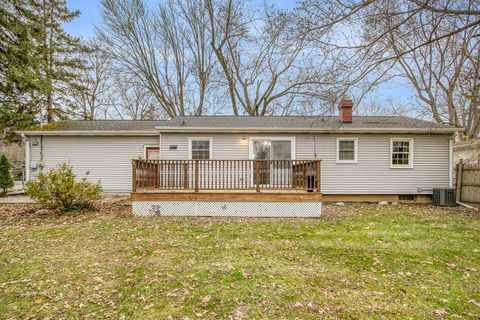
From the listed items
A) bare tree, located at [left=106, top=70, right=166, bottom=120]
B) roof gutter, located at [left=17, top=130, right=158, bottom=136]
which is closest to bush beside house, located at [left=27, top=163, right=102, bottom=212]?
roof gutter, located at [left=17, top=130, right=158, bottom=136]

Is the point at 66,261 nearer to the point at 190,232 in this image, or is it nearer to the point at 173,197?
the point at 190,232

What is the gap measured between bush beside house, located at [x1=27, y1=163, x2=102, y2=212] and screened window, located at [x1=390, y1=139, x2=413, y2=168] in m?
10.7

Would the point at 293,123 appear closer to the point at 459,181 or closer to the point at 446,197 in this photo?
the point at 446,197

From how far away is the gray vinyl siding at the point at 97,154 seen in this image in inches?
444

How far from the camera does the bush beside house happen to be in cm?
714

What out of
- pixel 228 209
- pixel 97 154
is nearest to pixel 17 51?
pixel 97 154

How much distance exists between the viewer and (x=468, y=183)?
9.31 meters

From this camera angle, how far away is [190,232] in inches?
228

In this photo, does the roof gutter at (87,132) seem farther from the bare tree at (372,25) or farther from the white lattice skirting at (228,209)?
the bare tree at (372,25)

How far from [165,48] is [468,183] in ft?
62.2

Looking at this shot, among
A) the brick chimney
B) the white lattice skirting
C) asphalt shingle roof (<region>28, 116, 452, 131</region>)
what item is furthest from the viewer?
the brick chimney

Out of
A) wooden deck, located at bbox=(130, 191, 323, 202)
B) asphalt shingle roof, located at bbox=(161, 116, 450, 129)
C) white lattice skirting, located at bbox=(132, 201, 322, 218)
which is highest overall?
asphalt shingle roof, located at bbox=(161, 116, 450, 129)

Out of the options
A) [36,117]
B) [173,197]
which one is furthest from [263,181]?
[36,117]

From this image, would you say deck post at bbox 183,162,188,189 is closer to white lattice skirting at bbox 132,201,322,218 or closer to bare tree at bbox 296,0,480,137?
white lattice skirting at bbox 132,201,322,218
